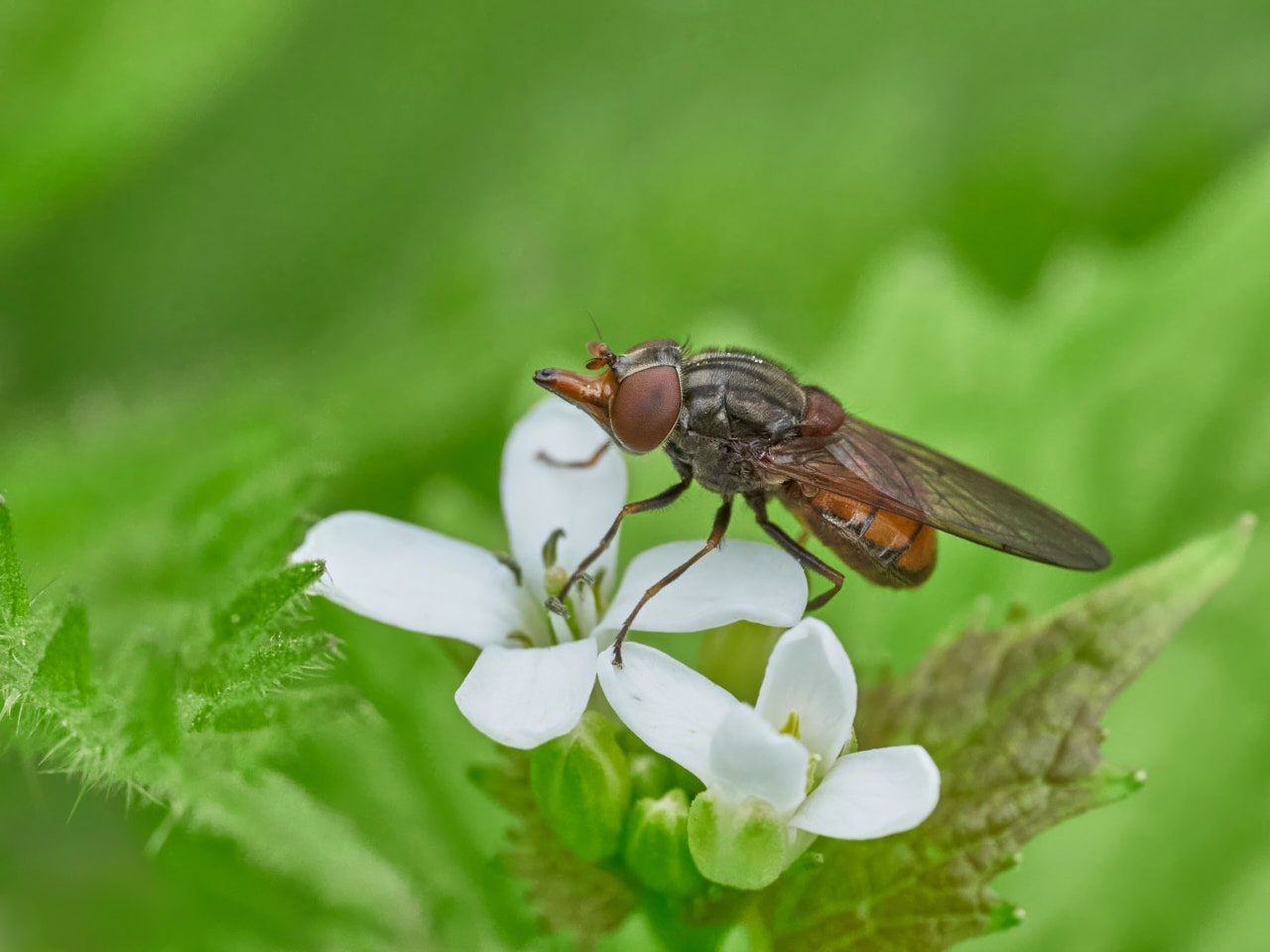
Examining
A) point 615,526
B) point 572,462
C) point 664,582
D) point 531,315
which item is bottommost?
point 664,582

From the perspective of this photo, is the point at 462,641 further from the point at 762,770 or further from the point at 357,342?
the point at 357,342

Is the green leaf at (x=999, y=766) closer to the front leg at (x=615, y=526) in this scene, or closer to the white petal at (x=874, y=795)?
the white petal at (x=874, y=795)

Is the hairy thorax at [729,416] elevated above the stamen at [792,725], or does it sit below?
above

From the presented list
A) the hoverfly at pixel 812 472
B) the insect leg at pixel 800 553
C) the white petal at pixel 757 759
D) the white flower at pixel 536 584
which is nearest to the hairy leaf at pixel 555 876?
the white flower at pixel 536 584

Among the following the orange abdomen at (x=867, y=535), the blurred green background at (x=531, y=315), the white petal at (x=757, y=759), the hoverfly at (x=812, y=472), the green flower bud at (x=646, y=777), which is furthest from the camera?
the blurred green background at (x=531, y=315)

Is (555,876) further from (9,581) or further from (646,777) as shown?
(9,581)

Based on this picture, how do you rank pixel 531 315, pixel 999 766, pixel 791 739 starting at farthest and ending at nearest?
pixel 531 315
pixel 999 766
pixel 791 739

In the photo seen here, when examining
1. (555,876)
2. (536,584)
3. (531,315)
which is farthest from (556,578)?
(531,315)
